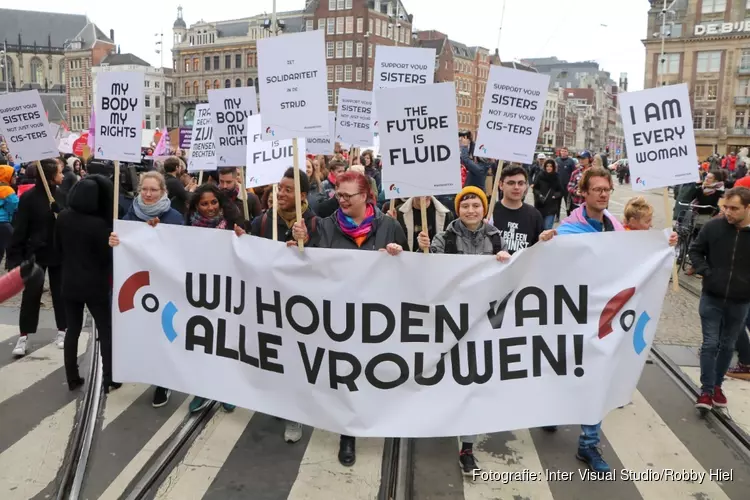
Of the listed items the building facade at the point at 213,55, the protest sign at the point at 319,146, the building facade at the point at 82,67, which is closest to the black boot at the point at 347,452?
the protest sign at the point at 319,146

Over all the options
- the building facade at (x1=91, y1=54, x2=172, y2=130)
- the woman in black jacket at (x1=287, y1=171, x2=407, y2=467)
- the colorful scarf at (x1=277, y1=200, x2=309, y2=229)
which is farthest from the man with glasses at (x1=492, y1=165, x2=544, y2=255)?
the building facade at (x1=91, y1=54, x2=172, y2=130)

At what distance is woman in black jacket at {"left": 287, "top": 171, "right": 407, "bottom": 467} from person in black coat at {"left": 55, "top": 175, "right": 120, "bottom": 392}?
1.93 metres

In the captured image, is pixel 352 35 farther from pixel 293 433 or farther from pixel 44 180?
pixel 293 433

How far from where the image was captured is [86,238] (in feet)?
17.6

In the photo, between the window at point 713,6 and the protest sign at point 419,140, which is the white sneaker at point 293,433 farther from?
the window at point 713,6

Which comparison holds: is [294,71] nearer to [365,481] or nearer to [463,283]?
[463,283]

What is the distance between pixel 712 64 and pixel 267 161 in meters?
88.1

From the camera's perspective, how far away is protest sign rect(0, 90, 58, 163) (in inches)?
287

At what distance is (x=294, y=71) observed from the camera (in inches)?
180

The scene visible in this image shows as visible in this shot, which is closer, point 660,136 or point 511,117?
point 660,136

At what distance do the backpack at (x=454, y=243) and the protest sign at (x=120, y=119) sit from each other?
9.07 feet

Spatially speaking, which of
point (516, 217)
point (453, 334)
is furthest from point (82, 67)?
point (453, 334)

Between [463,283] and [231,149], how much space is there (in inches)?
139

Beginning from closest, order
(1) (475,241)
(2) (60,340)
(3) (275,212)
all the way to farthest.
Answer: (1) (475,241)
(3) (275,212)
(2) (60,340)
